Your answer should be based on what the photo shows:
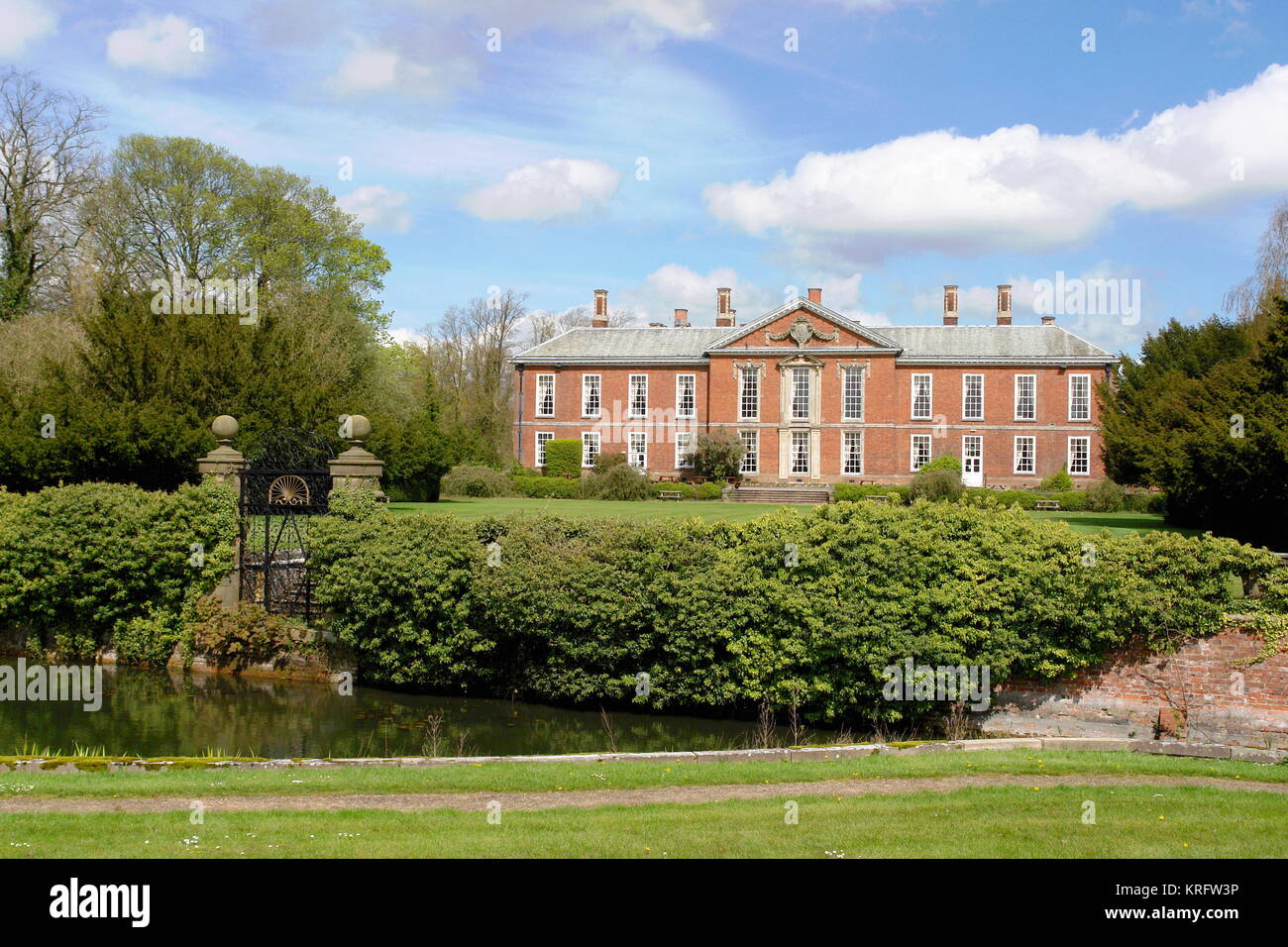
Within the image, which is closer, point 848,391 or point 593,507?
point 593,507

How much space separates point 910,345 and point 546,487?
55.8ft

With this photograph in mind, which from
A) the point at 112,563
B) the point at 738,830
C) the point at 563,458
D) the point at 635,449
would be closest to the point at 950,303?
the point at 635,449

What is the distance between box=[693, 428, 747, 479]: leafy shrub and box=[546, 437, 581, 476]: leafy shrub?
5363mm

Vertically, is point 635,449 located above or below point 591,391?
below

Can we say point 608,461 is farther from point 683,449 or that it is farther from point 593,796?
point 593,796

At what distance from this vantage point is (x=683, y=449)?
4669cm

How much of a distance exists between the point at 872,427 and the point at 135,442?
32012mm

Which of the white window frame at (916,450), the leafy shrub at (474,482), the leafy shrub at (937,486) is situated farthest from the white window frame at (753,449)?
the leafy shrub at (474,482)

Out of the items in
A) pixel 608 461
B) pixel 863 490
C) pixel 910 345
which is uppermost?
pixel 910 345

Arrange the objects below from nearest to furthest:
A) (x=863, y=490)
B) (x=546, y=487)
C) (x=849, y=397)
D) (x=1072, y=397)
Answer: (x=863, y=490)
(x=546, y=487)
(x=1072, y=397)
(x=849, y=397)

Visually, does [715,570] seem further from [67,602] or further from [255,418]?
[255,418]

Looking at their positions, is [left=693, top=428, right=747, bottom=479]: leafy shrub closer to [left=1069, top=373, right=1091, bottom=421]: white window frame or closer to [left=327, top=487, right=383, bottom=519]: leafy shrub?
[left=1069, top=373, right=1091, bottom=421]: white window frame

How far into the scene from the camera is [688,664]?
13281 mm

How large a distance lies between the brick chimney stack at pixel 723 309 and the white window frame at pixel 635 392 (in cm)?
502
